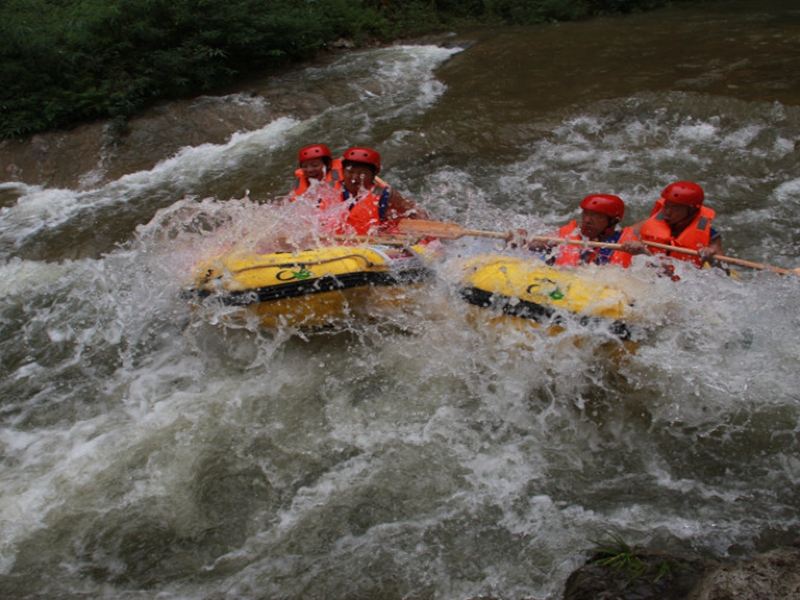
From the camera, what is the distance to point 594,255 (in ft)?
15.8

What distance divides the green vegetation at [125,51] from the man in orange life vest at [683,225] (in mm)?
7487

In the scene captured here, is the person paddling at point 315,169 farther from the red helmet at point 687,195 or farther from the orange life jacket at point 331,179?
the red helmet at point 687,195

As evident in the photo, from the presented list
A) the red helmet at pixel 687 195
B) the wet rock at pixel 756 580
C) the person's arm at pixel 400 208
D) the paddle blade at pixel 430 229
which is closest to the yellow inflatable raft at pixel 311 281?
the paddle blade at pixel 430 229

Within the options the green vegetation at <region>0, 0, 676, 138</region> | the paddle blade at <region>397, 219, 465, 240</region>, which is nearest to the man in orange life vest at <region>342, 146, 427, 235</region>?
the paddle blade at <region>397, 219, 465, 240</region>

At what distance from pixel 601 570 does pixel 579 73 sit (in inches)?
337

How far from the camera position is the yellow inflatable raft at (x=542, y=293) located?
418 cm

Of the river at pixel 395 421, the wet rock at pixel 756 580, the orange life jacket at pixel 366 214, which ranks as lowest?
the river at pixel 395 421

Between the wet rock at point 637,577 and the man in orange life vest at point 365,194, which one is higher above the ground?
the man in orange life vest at point 365,194

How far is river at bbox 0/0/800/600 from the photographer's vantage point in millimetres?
3438

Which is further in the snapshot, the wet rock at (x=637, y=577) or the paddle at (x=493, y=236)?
the paddle at (x=493, y=236)

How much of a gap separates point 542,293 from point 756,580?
214 cm

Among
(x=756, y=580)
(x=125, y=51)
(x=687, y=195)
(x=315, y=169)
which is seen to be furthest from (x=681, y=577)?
(x=125, y=51)

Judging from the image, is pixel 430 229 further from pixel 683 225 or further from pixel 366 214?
pixel 683 225

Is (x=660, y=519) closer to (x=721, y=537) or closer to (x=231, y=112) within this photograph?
(x=721, y=537)
